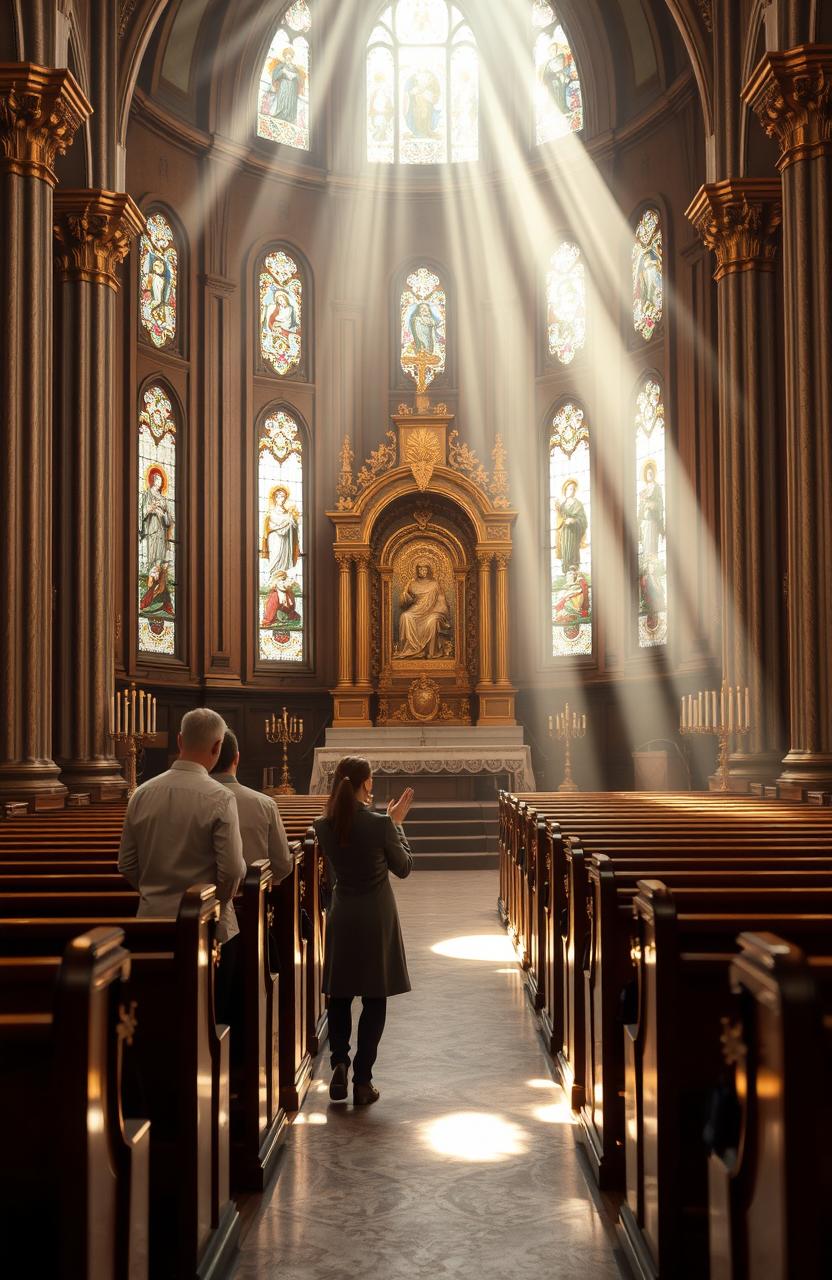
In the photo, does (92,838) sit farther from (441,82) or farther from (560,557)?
(441,82)

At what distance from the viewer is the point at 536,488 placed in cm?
2120

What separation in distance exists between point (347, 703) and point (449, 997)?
12.3m

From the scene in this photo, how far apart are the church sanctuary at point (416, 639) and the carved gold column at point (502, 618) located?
0.08m

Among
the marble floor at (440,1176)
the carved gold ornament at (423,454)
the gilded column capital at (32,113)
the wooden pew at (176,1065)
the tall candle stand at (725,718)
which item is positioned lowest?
the marble floor at (440,1176)

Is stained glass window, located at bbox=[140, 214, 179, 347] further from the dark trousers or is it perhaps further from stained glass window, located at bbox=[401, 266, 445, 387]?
the dark trousers

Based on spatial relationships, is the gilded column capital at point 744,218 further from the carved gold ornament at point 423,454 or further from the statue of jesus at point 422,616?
the statue of jesus at point 422,616

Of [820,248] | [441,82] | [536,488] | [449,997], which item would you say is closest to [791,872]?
[449,997]

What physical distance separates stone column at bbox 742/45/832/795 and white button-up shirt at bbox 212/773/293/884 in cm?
660

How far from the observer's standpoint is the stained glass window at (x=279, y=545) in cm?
2056

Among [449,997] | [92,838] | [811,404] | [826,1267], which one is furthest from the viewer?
[811,404]

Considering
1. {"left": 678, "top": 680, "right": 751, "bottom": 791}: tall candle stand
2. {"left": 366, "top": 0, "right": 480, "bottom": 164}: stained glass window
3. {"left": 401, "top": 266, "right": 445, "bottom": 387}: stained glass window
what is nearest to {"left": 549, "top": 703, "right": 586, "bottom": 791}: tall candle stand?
{"left": 678, "top": 680, "right": 751, "bottom": 791}: tall candle stand

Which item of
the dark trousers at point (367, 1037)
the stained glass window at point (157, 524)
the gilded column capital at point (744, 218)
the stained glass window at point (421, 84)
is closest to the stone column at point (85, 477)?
the stained glass window at point (157, 524)

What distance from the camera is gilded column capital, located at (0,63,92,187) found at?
10812 mm

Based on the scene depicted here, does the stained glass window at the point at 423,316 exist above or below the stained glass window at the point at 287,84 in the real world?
below
